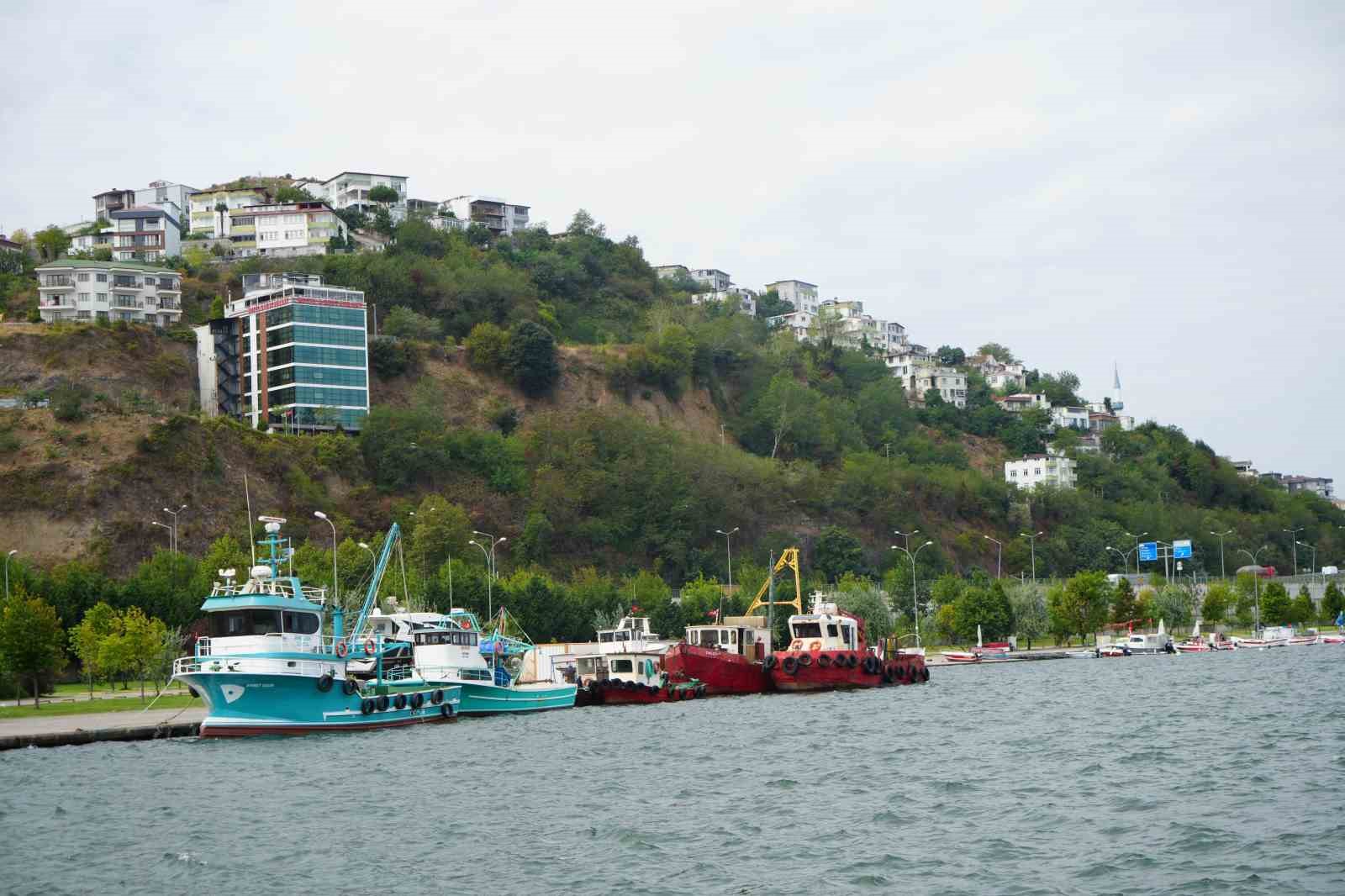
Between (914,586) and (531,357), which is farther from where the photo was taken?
(531,357)

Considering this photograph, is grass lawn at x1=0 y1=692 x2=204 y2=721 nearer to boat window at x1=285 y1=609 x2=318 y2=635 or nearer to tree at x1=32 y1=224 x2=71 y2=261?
boat window at x1=285 y1=609 x2=318 y2=635

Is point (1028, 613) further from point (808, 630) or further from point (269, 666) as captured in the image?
point (269, 666)

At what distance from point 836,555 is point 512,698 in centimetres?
7288

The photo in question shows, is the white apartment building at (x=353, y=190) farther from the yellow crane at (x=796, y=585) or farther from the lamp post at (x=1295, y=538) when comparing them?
the lamp post at (x=1295, y=538)

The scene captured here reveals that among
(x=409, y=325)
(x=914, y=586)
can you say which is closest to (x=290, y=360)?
(x=409, y=325)

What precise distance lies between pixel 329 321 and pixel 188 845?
96.6 metres

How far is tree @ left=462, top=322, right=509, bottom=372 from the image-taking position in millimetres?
144125

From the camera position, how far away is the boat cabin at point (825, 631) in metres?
80.1

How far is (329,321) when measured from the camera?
126 m

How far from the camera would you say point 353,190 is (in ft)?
620

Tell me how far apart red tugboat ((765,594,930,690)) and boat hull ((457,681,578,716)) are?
12224 mm

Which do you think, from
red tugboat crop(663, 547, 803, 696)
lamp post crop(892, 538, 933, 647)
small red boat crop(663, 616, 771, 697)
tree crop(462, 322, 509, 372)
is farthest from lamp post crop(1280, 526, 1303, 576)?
small red boat crop(663, 616, 771, 697)

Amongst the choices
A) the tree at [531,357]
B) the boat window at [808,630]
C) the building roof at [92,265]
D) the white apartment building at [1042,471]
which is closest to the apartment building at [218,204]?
the building roof at [92,265]

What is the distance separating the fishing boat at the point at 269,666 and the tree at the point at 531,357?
8560cm
